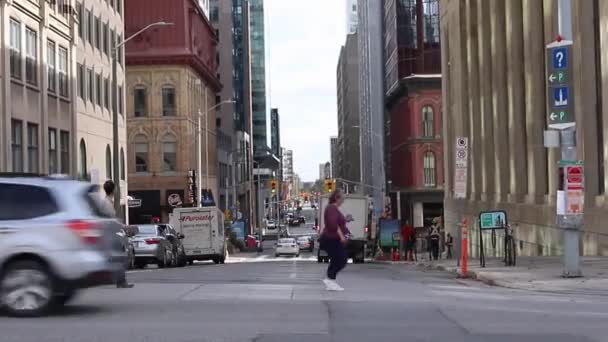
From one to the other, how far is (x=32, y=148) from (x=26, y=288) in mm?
30326

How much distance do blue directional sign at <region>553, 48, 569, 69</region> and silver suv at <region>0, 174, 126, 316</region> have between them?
1027 cm

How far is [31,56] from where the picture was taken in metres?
40.9

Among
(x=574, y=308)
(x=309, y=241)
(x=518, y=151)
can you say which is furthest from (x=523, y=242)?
(x=309, y=241)

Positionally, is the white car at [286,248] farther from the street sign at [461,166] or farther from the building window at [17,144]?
the street sign at [461,166]

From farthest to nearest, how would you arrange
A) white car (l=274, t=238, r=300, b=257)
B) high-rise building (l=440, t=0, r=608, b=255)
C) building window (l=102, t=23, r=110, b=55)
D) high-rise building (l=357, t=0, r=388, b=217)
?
high-rise building (l=357, t=0, r=388, b=217), white car (l=274, t=238, r=300, b=257), building window (l=102, t=23, r=110, b=55), high-rise building (l=440, t=0, r=608, b=255)

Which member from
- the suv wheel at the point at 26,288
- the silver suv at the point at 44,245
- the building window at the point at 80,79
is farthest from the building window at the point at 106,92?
the suv wheel at the point at 26,288

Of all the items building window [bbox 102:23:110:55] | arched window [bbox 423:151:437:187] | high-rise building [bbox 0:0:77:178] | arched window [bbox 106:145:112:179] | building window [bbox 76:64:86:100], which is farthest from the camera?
arched window [bbox 423:151:437:187]

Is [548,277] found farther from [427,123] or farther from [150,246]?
[427,123]

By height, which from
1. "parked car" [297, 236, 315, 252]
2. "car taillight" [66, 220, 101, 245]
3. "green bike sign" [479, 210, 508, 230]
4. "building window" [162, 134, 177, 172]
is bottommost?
"parked car" [297, 236, 315, 252]

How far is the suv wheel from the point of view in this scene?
12.0 m

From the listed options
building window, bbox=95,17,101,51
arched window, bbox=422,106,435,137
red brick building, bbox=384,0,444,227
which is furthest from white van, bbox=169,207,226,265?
arched window, bbox=422,106,435,137

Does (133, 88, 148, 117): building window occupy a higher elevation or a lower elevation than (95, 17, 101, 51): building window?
lower

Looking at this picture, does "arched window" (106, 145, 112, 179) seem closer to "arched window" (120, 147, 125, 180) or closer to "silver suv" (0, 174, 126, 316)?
"arched window" (120, 147, 125, 180)

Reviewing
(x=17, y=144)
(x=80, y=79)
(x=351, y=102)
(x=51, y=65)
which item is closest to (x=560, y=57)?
(x=17, y=144)
